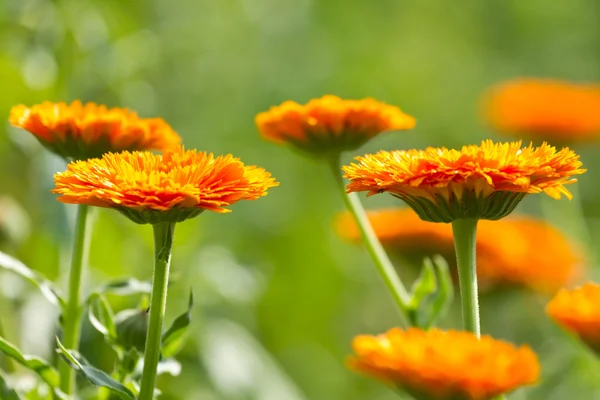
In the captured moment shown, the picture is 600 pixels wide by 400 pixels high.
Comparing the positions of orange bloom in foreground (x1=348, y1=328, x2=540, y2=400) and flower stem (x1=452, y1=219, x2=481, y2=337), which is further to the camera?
flower stem (x1=452, y1=219, x2=481, y2=337)

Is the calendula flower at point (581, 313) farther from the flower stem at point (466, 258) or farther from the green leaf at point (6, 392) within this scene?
the green leaf at point (6, 392)

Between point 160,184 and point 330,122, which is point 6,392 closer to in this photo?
point 160,184

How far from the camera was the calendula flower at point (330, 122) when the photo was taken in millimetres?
875

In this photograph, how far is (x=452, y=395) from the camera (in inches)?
22.3

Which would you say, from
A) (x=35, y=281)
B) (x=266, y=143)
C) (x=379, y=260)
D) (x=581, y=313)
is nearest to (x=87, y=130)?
(x=35, y=281)

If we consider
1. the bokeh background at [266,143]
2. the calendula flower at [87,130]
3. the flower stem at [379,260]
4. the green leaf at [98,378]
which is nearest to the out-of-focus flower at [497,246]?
the bokeh background at [266,143]

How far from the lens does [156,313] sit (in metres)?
0.67

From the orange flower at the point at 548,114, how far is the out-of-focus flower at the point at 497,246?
0.35 m

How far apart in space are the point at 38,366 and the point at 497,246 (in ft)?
2.53

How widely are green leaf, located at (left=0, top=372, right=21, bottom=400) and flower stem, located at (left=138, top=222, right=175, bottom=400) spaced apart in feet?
0.37

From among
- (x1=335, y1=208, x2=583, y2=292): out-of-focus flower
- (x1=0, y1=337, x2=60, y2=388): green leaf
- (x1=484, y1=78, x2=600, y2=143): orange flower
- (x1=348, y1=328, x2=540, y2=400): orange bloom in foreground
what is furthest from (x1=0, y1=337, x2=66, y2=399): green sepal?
(x1=484, y1=78, x2=600, y2=143): orange flower

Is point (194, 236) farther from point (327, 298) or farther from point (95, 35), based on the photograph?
point (327, 298)

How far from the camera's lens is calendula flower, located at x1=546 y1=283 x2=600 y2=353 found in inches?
29.1

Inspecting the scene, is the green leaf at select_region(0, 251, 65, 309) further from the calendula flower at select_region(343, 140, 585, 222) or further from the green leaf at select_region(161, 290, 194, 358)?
the calendula flower at select_region(343, 140, 585, 222)
